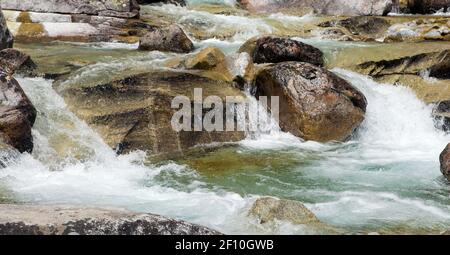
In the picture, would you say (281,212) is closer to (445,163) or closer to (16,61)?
(445,163)

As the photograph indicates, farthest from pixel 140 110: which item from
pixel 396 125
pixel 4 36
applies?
pixel 396 125

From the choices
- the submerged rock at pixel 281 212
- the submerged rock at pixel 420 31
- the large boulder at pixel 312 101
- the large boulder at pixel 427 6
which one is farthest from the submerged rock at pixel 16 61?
the large boulder at pixel 427 6

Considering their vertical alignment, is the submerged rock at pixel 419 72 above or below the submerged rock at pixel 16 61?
below

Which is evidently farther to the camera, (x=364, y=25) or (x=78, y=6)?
(x=364, y=25)

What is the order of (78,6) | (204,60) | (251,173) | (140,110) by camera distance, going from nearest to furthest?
(251,173) → (140,110) → (204,60) → (78,6)

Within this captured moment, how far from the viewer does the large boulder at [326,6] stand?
24.5 meters

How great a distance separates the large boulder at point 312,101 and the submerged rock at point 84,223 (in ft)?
24.8

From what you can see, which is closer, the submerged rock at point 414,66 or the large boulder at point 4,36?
the large boulder at point 4,36

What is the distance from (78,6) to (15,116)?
1066 centimetres

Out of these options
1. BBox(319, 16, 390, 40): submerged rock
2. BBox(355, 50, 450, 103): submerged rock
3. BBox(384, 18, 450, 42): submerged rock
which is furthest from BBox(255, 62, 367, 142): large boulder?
BBox(319, 16, 390, 40): submerged rock

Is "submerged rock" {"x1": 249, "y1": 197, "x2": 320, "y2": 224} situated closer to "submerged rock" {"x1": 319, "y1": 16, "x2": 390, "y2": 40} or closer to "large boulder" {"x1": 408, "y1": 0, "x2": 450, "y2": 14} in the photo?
"submerged rock" {"x1": 319, "y1": 16, "x2": 390, "y2": 40}

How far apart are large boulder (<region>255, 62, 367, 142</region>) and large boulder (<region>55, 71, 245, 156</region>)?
1.29 metres

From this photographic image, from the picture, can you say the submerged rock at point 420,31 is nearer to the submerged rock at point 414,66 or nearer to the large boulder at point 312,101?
the submerged rock at point 414,66

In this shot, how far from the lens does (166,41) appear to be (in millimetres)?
16703
